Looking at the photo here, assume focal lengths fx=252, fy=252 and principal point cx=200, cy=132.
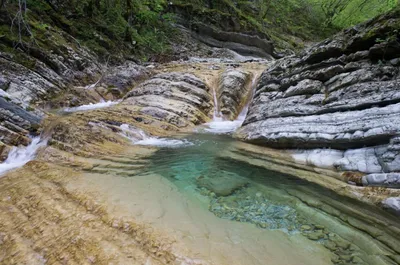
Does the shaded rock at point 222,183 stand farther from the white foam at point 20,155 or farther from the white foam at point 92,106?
the white foam at point 92,106

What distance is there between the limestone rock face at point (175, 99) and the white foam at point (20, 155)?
3522 millimetres

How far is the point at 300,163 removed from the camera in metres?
5.14

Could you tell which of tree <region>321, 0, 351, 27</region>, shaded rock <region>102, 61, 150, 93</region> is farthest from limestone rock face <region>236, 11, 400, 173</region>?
tree <region>321, 0, 351, 27</region>

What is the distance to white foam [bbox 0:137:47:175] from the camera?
5.00 meters

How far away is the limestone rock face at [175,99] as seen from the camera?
887 centimetres

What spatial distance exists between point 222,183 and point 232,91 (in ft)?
23.3

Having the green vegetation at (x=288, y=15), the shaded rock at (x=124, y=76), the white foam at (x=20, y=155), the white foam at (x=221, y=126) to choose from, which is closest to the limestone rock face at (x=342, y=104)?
the white foam at (x=221, y=126)

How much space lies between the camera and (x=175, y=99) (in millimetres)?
9852

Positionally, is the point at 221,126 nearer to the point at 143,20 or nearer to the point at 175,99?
the point at 175,99

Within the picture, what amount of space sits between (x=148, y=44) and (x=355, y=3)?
51.1ft

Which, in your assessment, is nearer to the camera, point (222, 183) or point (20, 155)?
point (222, 183)

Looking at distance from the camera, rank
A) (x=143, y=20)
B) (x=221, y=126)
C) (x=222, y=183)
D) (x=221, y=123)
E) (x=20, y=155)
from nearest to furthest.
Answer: (x=222, y=183) < (x=20, y=155) < (x=221, y=126) < (x=221, y=123) < (x=143, y=20)

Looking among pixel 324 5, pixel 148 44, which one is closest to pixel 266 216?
pixel 148 44

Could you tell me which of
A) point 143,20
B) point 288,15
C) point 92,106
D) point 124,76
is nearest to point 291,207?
point 92,106
